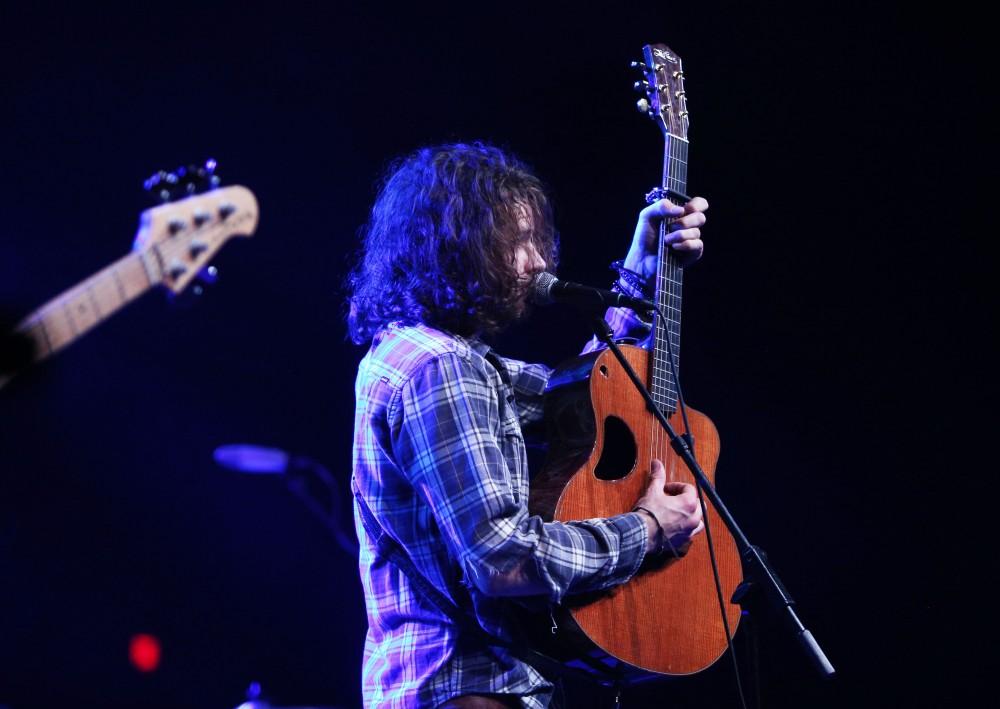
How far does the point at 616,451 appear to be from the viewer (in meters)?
2.61

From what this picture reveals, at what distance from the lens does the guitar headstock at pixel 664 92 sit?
123 inches

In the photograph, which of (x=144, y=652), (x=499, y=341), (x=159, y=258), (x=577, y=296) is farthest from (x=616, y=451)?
(x=144, y=652)

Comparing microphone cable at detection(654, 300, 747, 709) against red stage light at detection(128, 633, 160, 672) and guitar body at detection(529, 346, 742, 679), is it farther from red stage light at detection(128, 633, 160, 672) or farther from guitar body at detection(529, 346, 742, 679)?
red stage light at detection(128, 633, 160, 672)

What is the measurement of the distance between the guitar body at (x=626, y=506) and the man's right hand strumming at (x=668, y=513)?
37mm

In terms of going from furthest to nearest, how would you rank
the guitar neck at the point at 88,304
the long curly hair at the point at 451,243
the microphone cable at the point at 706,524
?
the long curly hair at the point at 451,243
the microphone cable at the point at 706,524
the guitar neck at the point at 88,304

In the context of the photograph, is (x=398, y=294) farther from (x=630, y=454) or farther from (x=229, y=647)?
(x=229, y=647)

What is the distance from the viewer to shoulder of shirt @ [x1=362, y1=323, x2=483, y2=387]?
2262 millimetres

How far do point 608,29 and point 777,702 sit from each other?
10.2ft

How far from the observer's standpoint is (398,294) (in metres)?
2.59

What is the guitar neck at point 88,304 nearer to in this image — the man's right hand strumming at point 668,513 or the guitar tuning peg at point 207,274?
the guitar tuning peg at point 207,274

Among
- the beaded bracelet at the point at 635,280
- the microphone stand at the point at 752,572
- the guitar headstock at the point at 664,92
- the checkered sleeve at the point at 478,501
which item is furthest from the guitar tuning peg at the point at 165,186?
the guitar headstock at the point at 664,92

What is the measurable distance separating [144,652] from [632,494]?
2.07m

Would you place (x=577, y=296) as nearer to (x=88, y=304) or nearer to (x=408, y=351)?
(x=408, y=351)

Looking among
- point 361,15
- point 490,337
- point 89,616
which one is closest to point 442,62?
point 361,15
